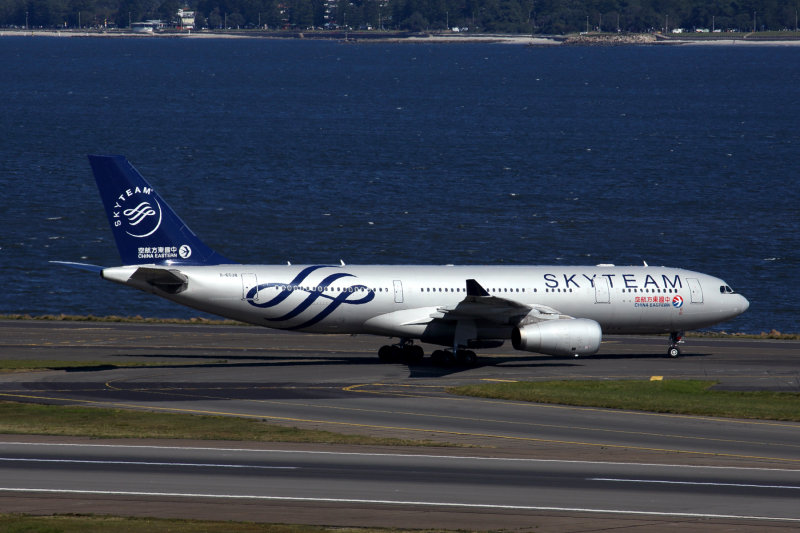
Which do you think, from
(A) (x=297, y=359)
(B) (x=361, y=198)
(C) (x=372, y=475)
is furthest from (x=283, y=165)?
(C) (x=372, y=475)

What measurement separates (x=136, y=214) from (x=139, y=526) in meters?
28.8

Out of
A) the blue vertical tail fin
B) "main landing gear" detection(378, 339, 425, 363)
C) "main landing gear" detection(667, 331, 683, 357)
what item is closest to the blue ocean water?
"main landing gear" detection(667, 331, 683, 357)

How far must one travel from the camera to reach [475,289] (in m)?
52.5

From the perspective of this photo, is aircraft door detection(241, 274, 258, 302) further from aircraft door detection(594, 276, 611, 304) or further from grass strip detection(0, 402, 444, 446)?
aircraft door detection(594, 276, 611, 304)

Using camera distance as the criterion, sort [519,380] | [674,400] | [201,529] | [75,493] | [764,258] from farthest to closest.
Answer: [764,258], [519,380], [674,400], [75,493], [201,529]

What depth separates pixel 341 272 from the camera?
55094 mm

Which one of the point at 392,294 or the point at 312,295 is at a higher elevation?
the point at 312,295

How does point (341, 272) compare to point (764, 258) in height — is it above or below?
above

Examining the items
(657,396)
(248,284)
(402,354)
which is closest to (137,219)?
(248,284)

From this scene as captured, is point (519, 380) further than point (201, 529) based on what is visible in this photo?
Yes

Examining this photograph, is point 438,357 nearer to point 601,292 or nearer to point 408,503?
point 601,292

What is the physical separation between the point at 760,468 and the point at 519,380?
18.0 metres

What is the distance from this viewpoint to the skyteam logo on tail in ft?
177

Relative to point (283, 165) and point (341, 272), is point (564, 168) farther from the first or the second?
point (341, 272)
